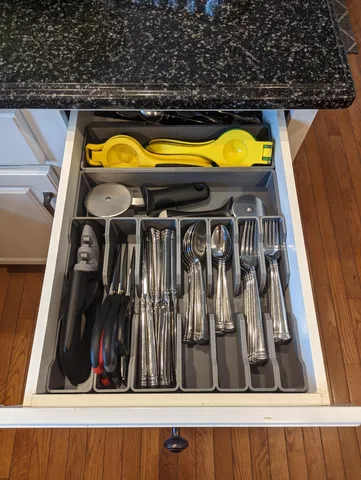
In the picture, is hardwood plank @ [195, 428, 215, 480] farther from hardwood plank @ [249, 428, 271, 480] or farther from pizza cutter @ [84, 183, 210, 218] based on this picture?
pizza cutter @ [84, 183, 210, 218]

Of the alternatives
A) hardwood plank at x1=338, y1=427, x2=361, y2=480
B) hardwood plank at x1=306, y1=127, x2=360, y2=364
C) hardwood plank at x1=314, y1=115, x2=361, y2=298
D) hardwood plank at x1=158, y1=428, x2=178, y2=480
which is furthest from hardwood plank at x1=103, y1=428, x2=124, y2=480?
hardwood plank at x1=314, y1=115, x2=361, y2=298

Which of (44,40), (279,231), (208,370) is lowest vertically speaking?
(208,370)

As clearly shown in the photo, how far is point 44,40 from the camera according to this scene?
2.19ft

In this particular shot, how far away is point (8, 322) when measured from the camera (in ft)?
4.17

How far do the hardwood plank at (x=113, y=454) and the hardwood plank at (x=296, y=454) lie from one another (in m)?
0.50

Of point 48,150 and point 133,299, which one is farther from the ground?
point 48,150

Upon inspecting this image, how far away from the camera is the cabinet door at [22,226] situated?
3.06 ft

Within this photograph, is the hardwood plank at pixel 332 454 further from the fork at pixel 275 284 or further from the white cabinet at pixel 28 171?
the white cabinet at pixel 28 171

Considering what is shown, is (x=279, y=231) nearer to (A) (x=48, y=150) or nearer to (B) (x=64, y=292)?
(B) (x=64, y=292)

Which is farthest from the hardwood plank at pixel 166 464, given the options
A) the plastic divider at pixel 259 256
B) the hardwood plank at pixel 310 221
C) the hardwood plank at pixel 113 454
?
the hardwood plank at pixel 310 221

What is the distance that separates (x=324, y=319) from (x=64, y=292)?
0.97 meters

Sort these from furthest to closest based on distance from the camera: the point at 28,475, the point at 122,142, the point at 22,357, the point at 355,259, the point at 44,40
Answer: the point at 355,259 < the point at 22,357 < the point at 28,475 < the point at 122,142 < the point at 44,40

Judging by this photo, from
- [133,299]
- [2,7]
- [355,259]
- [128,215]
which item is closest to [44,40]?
[2,7]

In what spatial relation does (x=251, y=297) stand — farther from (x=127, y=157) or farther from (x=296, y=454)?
(x=296, y=454)
